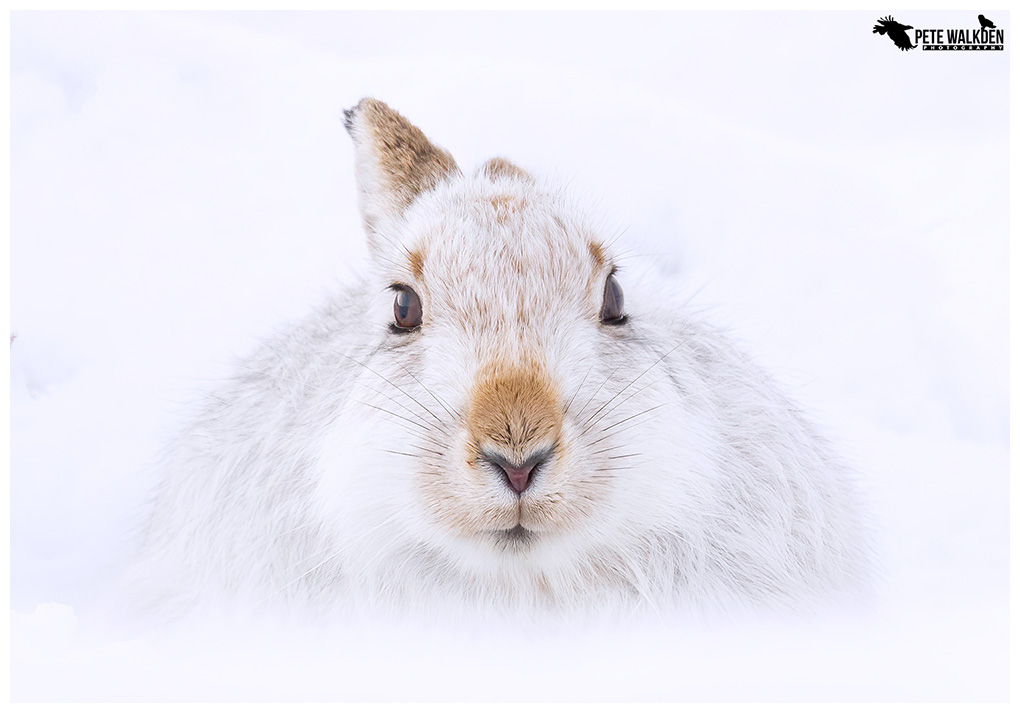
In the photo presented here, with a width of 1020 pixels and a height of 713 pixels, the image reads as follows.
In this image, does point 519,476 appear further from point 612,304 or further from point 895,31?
point 895,31

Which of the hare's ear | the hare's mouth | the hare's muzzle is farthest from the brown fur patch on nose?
the hare's ear

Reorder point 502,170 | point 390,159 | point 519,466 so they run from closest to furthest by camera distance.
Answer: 1. point 519,466
2. point 390,159
3. point 502,170

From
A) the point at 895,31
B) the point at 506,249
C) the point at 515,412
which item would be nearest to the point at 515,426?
the point at 515,412

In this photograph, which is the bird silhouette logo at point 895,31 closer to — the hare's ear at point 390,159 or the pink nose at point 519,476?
the hare's ear at point 390,159

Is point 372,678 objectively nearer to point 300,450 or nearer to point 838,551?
point 300,450

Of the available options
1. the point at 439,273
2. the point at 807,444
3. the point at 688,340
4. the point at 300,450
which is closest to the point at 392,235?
the point at 439,273

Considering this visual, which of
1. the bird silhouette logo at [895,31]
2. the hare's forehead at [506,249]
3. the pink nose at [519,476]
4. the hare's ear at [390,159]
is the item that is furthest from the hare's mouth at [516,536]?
the bird silhouette logo at [895,31]
